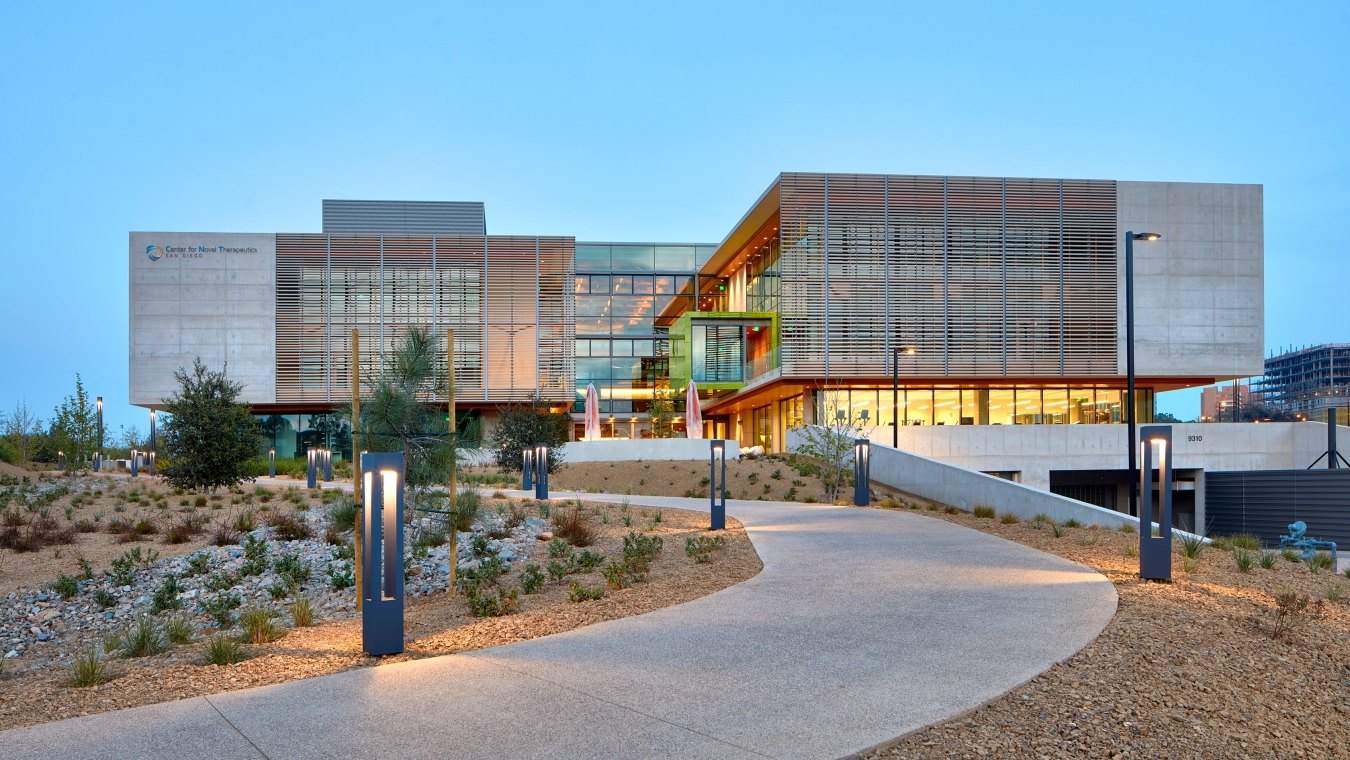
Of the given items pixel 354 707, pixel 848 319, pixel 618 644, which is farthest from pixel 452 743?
pixel 848 319

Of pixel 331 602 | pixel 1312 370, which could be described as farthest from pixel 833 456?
pixel 1312 370

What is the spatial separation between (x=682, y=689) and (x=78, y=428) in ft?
147

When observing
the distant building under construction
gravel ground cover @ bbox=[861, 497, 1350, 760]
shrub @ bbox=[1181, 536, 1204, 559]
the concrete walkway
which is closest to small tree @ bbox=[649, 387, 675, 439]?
shrub @ bbox=[1181, 536, 1204, 559]

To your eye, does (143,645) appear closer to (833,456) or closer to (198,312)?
(833,456)

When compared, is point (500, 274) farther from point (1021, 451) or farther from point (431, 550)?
point (431, 550)

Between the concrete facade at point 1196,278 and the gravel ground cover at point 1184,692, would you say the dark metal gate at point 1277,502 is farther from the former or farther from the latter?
the gravel ground cover at point 1184,692

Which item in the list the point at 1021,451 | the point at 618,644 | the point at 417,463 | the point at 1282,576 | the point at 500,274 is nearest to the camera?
the point at 618,644

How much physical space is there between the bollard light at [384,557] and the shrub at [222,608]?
4.62 m

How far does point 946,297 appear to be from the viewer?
45594 millimetres

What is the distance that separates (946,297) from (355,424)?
3855cm

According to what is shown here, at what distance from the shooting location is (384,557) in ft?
27.1

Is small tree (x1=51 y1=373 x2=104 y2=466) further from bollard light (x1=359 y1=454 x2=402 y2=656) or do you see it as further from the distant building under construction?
the distant building under construction

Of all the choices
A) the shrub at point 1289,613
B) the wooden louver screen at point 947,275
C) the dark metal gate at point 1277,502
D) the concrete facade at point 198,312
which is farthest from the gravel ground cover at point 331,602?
the concrete facade at point 198,312

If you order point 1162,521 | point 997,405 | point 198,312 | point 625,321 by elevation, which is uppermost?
point 625,321
